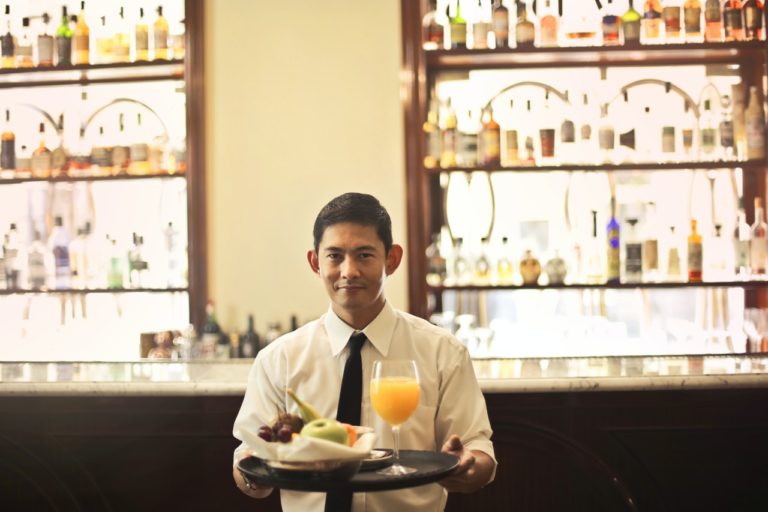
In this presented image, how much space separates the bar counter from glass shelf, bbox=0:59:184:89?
202cm

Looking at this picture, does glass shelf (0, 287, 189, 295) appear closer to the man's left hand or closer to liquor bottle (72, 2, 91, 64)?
liquor bottle (72, 2, 91, 64)

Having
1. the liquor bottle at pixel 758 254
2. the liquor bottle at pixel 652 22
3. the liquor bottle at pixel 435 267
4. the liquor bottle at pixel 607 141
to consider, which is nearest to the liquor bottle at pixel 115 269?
the liquor bottle at pixel 435 267

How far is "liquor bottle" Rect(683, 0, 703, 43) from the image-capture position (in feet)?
13.2

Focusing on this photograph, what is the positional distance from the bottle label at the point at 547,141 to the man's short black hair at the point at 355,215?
2.39m

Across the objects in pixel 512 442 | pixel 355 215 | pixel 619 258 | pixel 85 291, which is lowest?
pixel 512 442

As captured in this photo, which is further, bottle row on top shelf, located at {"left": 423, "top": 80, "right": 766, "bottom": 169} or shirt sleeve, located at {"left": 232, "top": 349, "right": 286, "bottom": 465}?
bottle row on top shelf, located at {"left": 423, "top": 80, "right": 766, "bottom": 169}

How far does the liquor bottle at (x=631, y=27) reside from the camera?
13.1 ft

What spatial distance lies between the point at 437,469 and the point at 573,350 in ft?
8.85

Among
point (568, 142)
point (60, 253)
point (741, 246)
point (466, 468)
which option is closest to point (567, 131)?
point (568, 142)

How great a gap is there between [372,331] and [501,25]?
2.49m

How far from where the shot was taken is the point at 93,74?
4.29 metres

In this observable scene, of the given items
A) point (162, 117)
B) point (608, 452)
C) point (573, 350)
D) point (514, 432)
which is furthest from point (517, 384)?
point (162, 117)

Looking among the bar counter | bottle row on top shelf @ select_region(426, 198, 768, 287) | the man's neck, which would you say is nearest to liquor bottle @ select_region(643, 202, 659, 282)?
bottle row on top shelf @ select_region(426, 198, 768, 287)

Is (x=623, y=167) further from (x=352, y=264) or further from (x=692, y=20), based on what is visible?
(x=352, y=264)
